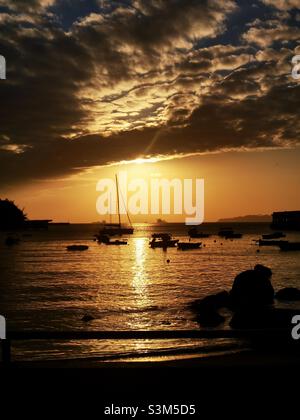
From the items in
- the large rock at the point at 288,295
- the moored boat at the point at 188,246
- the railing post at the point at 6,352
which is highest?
the railing post at the point at 6,352

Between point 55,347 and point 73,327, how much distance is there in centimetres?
619

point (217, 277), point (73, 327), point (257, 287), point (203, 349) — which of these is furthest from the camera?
point (217, 277)

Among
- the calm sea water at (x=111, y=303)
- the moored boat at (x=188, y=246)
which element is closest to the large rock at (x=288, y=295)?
the calm sea water at (x=111, y=303)

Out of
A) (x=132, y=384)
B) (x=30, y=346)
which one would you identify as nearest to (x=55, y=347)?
(x=30, y=346)

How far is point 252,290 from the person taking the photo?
118 feet

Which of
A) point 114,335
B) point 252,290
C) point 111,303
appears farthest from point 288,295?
point 114,335

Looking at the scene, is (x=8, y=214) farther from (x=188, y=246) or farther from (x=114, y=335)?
(x=114, y=335)

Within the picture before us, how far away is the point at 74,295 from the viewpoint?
46.1 meters

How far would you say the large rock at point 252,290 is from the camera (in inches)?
1380

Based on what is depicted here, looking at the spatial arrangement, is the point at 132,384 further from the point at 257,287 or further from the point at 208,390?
the point at 257,287

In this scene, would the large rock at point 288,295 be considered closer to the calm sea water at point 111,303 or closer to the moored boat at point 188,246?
the calm sea water at point 111,303

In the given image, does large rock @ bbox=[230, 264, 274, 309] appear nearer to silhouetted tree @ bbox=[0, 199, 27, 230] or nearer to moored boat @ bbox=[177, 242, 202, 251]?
moored boat @ bbox=[177, 242, 202, 251]

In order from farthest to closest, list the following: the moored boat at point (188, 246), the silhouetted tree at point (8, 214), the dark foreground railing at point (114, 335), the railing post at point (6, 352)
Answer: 1. the silhouetted tree at point (8, 214)
2. the moored boat at point (188, 246)
3. the dark foreground railing at point (114, 335)
4. the railing post at point (6, 352)
